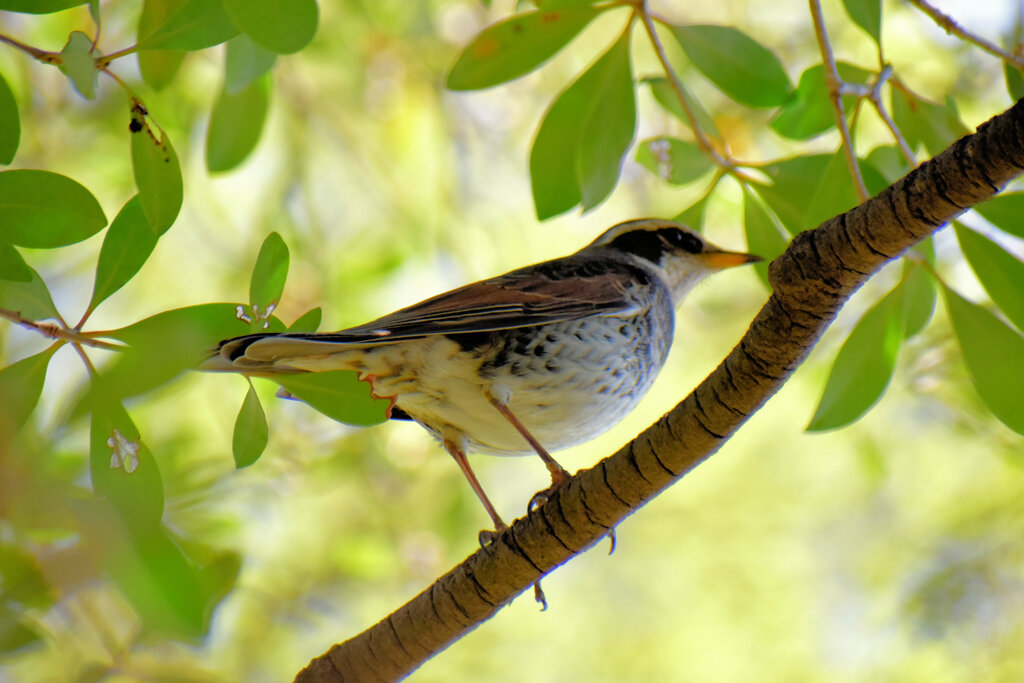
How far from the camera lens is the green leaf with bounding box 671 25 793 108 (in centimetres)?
319

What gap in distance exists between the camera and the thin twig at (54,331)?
2121 mm

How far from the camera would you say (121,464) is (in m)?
2.15

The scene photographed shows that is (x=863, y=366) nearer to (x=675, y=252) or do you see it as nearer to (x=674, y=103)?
(x=674, y=103)

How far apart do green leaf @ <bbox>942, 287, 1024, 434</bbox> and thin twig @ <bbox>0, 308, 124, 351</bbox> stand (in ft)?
7.65

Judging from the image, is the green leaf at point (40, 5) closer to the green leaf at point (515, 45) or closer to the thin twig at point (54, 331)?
the thin twig at point (54, 331)

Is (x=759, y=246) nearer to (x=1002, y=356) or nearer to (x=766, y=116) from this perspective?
(x=1002, y=356)

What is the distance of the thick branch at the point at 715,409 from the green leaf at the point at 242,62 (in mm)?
1623

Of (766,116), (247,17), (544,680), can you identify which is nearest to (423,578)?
(544,680)

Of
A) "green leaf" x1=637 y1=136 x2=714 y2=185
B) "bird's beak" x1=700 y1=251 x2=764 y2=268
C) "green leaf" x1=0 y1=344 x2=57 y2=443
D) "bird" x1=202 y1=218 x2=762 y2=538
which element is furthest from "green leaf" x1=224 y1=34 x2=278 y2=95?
"bird's beak" x1=700 y1=251 x2=764 y2=268

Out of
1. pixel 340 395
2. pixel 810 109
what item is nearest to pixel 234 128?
pixel 340 395

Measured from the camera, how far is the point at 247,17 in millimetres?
2020

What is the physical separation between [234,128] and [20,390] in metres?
2.17

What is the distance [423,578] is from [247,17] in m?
4.34

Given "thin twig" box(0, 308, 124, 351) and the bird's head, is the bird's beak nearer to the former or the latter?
the bird's head
